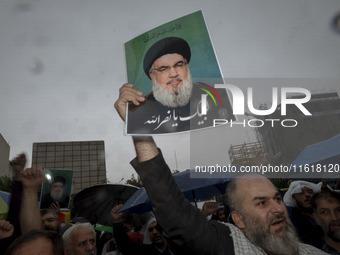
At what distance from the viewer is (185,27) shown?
1955 mm

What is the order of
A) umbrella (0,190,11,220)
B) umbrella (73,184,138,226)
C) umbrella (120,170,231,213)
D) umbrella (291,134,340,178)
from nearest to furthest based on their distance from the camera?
umbrella (0,190,11,220) → umbrella (291,134,340,178) → umbrella (120,170,231,213) → umbrella (73,184,138,226)

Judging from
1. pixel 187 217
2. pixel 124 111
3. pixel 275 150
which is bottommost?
pixel 187 217

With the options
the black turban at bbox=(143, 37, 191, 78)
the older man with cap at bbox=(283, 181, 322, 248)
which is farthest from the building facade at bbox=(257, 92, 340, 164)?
the black turban at bbox=(143, 37, 191, 78)

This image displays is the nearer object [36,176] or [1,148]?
[36,176]

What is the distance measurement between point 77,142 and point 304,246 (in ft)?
217

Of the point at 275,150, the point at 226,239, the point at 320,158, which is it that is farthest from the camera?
the point at 275,150

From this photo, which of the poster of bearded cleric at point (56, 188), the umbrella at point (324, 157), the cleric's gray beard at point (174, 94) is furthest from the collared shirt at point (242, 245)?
the poster of bearded cleric at point (56, 188)

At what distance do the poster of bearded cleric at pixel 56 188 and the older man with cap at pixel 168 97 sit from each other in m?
4.11

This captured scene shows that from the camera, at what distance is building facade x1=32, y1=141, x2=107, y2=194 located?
60781 mm

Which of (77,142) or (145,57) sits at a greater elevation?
(77,142)

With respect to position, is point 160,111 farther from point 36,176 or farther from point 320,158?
point 320,158

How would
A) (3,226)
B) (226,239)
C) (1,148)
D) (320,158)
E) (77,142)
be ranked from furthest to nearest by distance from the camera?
(77,142) → (1,148) → (320,158) → (3,226) → (226,239)

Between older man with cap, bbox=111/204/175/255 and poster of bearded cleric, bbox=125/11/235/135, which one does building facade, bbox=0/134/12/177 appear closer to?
older man with cap, bbox=111/204/175/255

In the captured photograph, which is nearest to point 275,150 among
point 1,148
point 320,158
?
point 1,148
